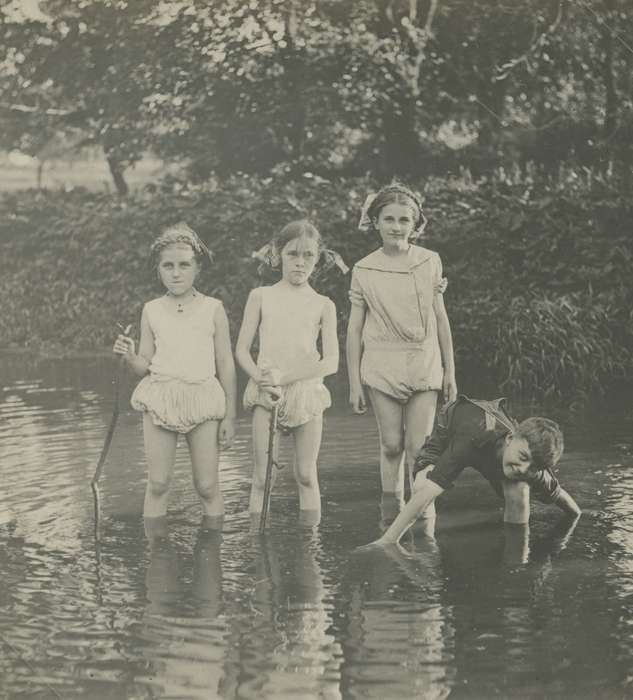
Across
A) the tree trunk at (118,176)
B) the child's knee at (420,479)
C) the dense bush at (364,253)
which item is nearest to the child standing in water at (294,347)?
the child's knee at (420,479)

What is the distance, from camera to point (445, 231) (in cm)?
953

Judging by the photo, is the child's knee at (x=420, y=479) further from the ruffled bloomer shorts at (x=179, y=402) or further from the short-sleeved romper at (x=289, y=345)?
the ruffled bloomer shorts at (x=179, y=402)

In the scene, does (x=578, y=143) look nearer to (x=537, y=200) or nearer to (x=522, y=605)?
(x=537, y=200)

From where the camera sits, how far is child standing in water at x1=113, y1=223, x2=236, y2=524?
452 cm

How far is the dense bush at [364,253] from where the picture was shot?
8289 millimetres

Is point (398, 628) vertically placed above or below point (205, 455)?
below

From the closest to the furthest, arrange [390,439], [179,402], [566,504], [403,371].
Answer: [179,402] < [566,504] < [403,371] < [390,439]

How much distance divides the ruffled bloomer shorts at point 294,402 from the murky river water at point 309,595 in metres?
0.47

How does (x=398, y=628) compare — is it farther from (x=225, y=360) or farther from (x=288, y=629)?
(x=225, y=360)

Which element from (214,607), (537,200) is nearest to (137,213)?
(537,200)

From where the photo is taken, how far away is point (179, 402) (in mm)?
4504

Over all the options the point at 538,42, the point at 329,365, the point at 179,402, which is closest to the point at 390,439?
the point at 329,365

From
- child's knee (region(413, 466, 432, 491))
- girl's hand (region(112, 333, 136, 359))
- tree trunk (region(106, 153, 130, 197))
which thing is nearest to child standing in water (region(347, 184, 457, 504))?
child's knee (region(413, 466, 432, 491))

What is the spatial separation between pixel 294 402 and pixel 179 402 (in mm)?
520
